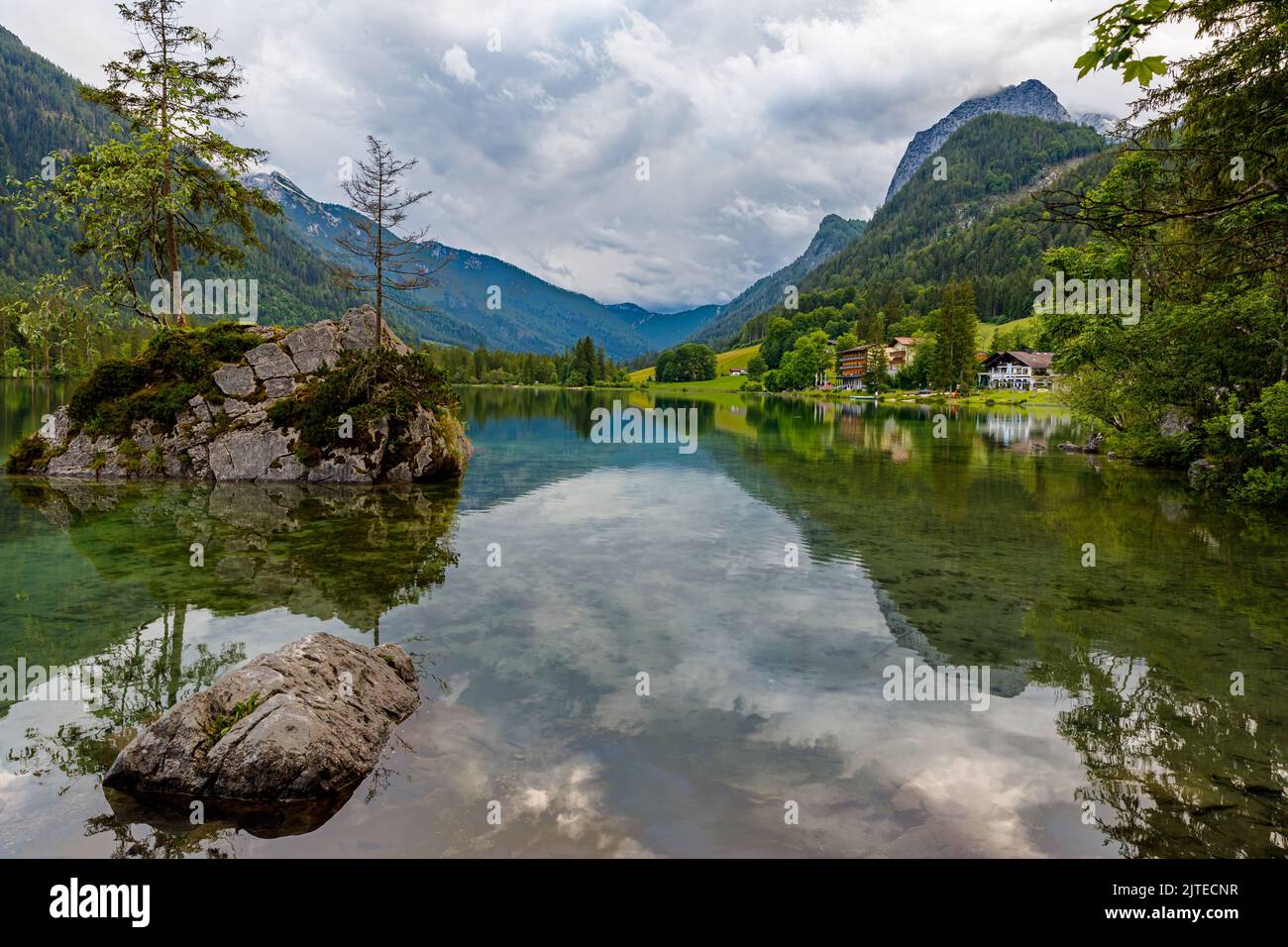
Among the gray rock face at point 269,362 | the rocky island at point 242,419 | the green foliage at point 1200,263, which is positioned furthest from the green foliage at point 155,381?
the green foliage at point 1200,263

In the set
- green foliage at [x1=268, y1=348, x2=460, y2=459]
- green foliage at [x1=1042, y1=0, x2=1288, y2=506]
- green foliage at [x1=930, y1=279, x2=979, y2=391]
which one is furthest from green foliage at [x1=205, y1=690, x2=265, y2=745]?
green foliage at [x1=930, y1=279, x2=979, y2=391]

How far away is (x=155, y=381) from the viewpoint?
31.8 meters

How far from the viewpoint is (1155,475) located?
1410 inches

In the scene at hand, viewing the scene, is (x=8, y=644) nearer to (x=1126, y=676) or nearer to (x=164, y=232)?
(x=1126, y=676)

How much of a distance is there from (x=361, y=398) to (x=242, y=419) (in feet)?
18.2

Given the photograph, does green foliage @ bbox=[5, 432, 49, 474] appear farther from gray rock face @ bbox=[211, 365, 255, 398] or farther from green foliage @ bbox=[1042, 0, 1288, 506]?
green foliage @ bbox=[1042, 0, 1288, 506]

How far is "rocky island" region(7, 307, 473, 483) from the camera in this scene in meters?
30.2

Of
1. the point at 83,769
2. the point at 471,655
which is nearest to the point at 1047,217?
the point at 471,655

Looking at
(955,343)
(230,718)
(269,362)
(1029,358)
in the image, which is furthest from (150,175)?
(1029,358)

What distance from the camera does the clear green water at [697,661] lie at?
740 centimetres

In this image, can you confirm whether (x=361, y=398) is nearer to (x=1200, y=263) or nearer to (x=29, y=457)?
(x=29, y=457)

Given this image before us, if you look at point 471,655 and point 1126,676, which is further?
point 471,655

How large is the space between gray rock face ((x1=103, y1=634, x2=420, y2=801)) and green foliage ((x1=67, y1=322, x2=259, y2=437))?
2761 cm
